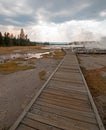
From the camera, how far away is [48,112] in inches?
181

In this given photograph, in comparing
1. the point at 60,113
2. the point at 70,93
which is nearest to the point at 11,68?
the point at 70,93

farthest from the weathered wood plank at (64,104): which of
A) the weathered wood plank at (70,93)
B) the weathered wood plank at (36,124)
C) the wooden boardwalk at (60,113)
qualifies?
the weathered wood plank at (36,124)

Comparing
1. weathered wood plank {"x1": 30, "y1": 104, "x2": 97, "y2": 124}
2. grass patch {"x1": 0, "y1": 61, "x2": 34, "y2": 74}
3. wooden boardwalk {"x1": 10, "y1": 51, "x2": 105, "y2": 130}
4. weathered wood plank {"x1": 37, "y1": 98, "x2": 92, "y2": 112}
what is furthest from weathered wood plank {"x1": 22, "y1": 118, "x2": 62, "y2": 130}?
grass patch {"x1": 0, "y1": 61, "x2": 34, "y2": 74}

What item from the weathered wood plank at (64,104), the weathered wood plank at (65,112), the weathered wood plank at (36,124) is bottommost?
the weathered wood plank at (36,124)

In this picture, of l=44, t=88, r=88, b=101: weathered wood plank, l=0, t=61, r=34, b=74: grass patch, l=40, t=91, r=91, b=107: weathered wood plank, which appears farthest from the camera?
l=0, t=61, r=34, b=74: grass patch

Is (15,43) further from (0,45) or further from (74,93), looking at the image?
(74,93)

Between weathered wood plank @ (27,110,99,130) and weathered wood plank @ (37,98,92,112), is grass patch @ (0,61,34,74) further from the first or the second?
weathered wood plank @ (27,110,99,130)

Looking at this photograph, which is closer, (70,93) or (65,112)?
(65,112)

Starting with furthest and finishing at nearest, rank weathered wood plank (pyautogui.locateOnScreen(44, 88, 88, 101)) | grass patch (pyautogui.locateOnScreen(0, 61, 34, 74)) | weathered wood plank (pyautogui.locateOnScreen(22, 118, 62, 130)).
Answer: grass patch (pyautogui.locateOnScreen(0, 61, 34, 74)), weathered wood plank (pyautogui.locateOnScreen(44, 88, 88, 101)), weathered wood plank (pyautogui.locateOnScreen(22, 118, 62, 130))

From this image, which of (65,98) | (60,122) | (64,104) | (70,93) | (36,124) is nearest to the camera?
(36,124)

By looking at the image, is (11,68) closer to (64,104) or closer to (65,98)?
(65,98)

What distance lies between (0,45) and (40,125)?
67149 mm

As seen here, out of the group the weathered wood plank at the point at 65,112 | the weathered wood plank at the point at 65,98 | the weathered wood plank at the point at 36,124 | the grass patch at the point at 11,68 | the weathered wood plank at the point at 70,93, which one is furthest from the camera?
the grass patch at the point at 11,68

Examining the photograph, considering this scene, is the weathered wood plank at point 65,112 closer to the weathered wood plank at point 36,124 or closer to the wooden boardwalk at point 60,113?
the wooden boardwalk at point 60,113
